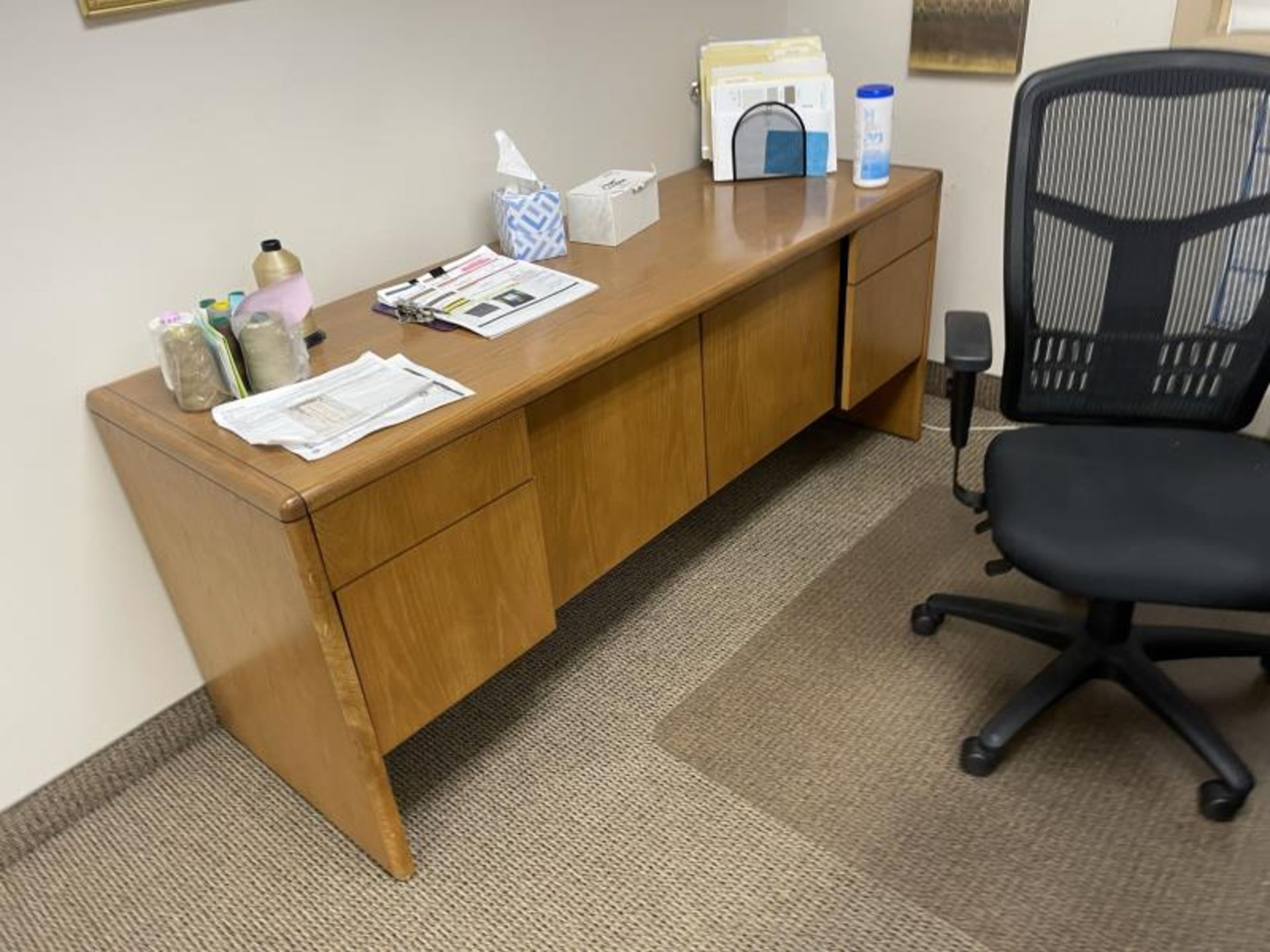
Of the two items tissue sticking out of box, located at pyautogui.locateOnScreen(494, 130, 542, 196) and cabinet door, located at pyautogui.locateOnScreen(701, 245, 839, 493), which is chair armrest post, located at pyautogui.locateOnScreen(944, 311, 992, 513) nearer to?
cabinet door, located at pyautogui.locateOnScreen(701, 245, 839, 493)

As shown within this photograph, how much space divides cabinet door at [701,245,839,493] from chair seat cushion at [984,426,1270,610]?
0.51m

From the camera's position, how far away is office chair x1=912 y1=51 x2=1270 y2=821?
4.59 ft

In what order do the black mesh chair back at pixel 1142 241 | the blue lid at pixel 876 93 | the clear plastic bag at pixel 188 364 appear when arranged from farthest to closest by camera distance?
the blue lid at pixel 876 93, the black mesh chair back at pixel 1142 241, the clear plastic bag at pixel 188 364

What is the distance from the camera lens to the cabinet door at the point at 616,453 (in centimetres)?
159

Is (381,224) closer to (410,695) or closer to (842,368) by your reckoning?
(410,695)

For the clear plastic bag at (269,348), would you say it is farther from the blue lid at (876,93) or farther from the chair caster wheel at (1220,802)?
the chair caster wheel at (1220,802)

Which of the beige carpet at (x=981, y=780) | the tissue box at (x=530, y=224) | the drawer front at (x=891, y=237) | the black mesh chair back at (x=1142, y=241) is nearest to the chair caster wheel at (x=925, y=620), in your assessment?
the beige carpet at (x=981, y=780)

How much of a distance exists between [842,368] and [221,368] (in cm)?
135

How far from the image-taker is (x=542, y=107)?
2.03 metres

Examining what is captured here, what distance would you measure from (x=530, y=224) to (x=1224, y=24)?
1.51 meters

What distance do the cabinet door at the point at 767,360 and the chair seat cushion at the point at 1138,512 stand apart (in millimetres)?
505

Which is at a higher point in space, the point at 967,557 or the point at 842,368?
the point at 842,368

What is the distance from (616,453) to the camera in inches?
67.0

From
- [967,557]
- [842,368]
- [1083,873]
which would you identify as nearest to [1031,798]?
[1083,873]
